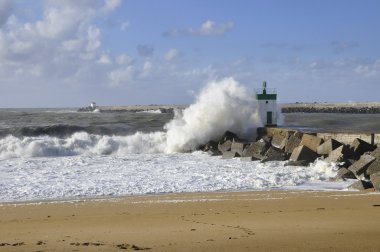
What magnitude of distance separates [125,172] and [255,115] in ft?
37.7

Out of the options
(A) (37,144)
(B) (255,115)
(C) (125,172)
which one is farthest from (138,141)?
(C) (125,172)

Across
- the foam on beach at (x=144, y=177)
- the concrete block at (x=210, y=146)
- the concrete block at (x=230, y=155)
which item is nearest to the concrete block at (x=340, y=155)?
the foam on beach at (x=144, y=177)

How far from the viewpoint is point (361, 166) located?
11203mm

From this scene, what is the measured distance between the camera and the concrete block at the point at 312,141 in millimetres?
15125

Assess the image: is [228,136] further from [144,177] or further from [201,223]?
[201,223]

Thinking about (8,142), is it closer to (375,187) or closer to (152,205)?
(152,205)

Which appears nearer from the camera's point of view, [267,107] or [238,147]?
[238,147]

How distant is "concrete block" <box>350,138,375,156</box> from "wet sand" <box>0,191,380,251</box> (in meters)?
5.23

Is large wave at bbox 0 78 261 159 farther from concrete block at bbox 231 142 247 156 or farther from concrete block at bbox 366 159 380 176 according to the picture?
concrete block at bbox 366 159 380 176

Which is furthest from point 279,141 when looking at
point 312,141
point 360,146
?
point 360,146

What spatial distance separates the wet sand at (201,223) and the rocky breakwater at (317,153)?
6.95 feet

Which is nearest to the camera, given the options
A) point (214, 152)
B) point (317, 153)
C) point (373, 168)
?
point (373, 168)

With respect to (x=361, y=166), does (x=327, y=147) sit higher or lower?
higher

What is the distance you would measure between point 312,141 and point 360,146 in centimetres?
170
